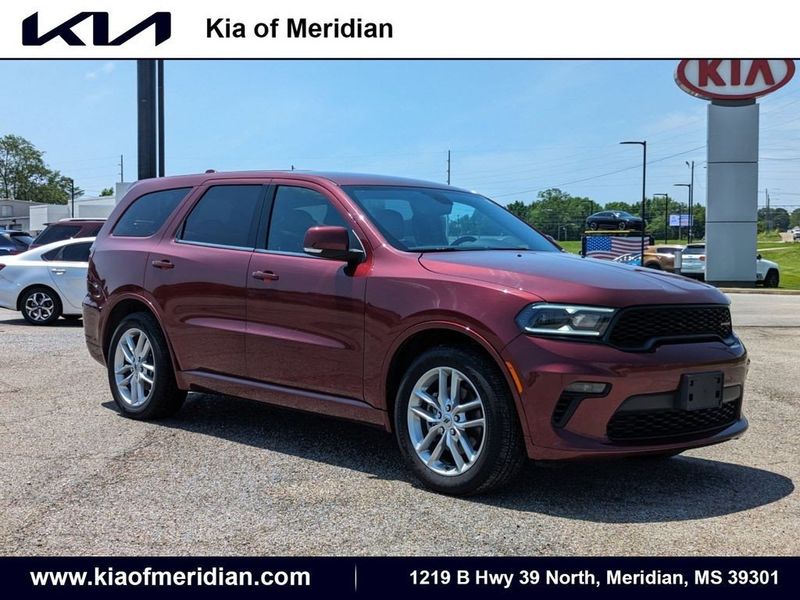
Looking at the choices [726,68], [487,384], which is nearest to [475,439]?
[487,384]

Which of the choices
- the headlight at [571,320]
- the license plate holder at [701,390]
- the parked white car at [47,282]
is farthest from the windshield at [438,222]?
the parked white car at [47,282]

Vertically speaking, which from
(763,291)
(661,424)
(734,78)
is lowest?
(763,291)

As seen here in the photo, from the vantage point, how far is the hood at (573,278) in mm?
4414

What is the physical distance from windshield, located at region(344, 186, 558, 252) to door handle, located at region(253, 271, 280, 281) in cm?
69

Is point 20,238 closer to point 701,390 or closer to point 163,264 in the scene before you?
point 163,264

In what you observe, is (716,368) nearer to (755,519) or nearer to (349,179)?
(755,519)

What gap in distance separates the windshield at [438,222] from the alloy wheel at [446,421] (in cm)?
86

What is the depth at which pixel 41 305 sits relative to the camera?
14094 mm

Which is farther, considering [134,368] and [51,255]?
[51,255]

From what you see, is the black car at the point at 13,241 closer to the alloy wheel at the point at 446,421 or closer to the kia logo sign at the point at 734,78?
the kia logo sign at the point at 734,78

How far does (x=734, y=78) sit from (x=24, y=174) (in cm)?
14385
